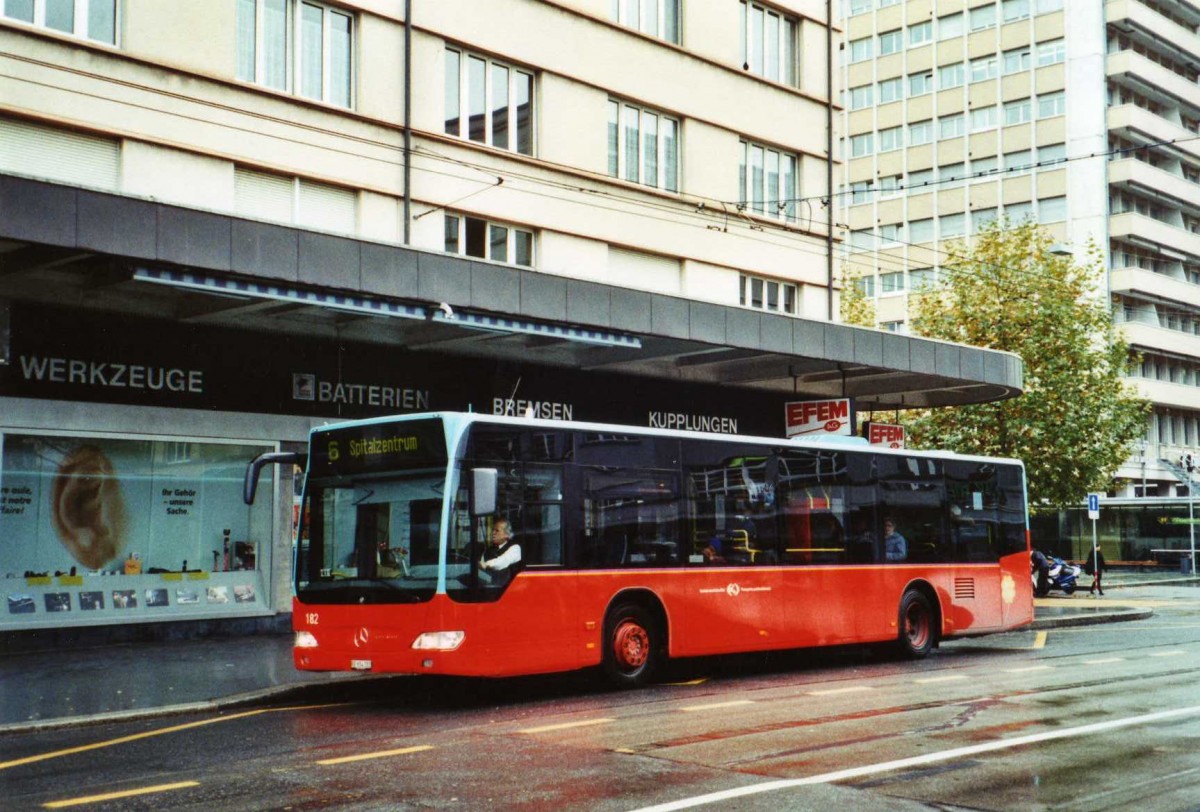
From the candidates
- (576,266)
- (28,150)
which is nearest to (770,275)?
(576,266)

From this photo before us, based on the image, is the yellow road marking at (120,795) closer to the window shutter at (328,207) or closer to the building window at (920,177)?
the window shutter at (328,207)

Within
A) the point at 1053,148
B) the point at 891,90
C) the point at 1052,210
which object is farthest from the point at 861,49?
the point at 1052,210

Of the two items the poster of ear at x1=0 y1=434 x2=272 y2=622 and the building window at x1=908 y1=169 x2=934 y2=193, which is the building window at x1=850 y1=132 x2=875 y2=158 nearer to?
the building window at x1=908 y1=169 x2=934 y2=193

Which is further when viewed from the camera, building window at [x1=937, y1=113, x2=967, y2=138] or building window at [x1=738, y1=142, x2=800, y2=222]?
building window at [x1=937, y1=113, x2=967, y2=138]

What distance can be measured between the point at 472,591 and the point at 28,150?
9.57m

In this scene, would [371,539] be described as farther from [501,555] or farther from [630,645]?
[630,645]

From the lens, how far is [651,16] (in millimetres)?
26828

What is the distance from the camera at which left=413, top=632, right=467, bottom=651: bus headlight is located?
12688mm

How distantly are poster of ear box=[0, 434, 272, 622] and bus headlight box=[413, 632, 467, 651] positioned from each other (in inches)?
297

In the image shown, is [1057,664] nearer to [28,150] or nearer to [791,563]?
[791,563]

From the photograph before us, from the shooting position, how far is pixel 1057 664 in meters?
16.9

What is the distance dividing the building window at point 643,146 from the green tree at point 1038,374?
14.9m

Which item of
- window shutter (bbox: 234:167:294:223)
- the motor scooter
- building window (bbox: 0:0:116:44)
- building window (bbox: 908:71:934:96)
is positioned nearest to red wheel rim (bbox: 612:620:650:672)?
window shutter (bbox: 234:167:294:223)

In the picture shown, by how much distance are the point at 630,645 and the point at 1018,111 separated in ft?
211
